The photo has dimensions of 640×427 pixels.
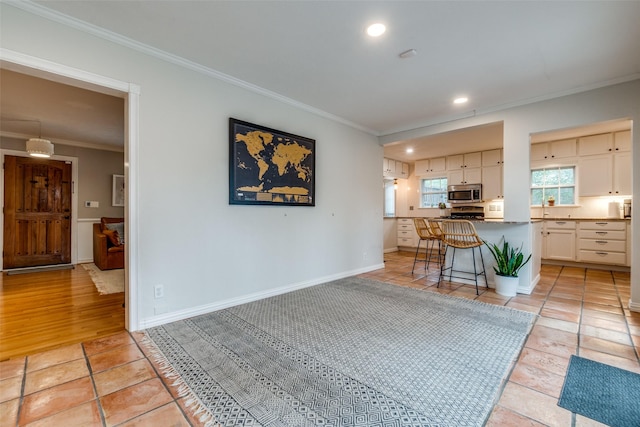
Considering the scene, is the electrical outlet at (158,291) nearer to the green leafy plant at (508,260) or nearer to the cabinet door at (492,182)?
the green leafy plant at (508,260)

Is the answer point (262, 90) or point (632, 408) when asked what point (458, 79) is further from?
point (632, 408)

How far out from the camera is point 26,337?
223 centimetres

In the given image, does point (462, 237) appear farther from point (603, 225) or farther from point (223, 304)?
point (223, 304)

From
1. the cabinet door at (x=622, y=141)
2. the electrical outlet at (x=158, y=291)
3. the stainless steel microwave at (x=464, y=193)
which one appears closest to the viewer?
the electrical outlet at (x=158, y=291)

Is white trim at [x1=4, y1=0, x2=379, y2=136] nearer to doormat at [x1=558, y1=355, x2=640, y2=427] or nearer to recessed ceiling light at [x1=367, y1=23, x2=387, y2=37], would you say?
recessed ceiling light at [x1=367, y1=23, x2=387, y2=37]

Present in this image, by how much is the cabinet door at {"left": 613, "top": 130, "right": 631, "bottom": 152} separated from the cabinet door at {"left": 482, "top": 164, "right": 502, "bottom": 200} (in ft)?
5.71

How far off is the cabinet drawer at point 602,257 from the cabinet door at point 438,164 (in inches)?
123

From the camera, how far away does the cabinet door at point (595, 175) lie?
4875mm

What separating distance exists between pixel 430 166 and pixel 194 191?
6.14 m

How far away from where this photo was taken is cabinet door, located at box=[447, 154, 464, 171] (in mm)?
6602

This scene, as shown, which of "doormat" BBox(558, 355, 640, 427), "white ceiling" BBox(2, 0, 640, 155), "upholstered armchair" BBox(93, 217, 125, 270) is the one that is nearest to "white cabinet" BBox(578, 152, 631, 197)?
"white ceiling" BBox(2, 0, 640, 155)

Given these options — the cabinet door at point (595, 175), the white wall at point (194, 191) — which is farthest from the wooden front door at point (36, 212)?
the cabinet door at point (595, 175)

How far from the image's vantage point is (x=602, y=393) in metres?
1.56

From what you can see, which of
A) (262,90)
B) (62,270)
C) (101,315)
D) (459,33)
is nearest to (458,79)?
(459,33)
